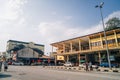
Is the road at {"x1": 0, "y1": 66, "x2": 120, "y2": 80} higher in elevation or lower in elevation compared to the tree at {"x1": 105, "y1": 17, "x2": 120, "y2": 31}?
lower

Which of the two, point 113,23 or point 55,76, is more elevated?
point 113,23

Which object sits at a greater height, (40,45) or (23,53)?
(40,45)

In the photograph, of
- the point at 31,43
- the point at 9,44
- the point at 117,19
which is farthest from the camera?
the point at 31,43

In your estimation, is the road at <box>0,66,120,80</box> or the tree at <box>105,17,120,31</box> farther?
the tree at <box>105,17,120,31</box>

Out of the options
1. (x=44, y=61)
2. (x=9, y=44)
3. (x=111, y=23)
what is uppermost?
(x=111, y=23)

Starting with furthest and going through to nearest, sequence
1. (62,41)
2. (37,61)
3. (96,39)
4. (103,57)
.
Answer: (37,61)
(62,41)
(96,39)
(103,57)

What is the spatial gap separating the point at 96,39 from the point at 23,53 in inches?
1470

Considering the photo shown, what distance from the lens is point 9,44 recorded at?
257ft

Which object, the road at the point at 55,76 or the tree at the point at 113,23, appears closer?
the road at the point at 55,76

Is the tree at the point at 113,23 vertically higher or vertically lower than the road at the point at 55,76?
higher

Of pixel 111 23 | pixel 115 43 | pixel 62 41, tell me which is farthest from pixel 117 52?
pixel 111 23

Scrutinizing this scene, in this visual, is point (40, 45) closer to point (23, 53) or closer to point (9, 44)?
point (9, 44)

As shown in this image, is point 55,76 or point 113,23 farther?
point 113,23

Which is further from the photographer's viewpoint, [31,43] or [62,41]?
[31,43]
